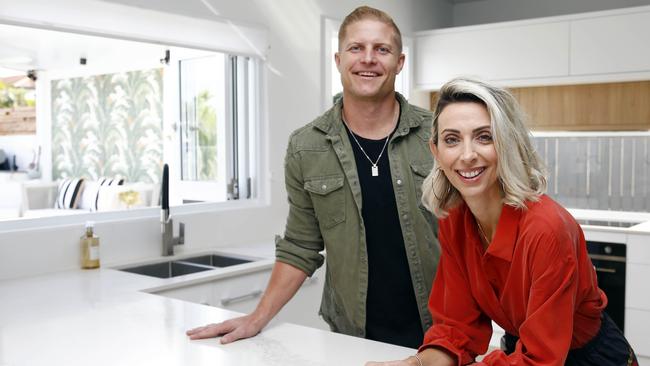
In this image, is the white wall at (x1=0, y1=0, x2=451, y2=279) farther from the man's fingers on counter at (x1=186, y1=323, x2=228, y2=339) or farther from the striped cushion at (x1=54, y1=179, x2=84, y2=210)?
the man's fingers on counter at (x1=186, y1=323, x2=228, y2=339)

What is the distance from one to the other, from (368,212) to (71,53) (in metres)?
4.00

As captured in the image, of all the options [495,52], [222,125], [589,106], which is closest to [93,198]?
[222,125]

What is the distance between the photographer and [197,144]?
4.21 m

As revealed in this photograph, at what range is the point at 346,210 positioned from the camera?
205 cm

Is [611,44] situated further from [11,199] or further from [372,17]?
[11,199]

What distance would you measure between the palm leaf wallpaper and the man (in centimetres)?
341

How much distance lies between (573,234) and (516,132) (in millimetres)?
224

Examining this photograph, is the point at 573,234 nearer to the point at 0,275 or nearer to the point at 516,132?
the point at 516,132

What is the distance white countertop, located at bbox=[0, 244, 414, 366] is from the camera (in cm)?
159

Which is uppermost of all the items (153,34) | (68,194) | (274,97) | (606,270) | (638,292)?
(153,34)

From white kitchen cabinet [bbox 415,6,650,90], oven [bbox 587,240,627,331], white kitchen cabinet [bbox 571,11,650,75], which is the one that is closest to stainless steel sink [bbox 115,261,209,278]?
oven [bbox 587,240,627,331]

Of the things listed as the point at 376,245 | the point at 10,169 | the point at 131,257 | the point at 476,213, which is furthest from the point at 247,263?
the point at 10,169

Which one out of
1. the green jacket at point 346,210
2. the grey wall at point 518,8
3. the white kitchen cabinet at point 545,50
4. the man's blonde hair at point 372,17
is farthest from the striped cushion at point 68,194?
the grey wall at point 518,8

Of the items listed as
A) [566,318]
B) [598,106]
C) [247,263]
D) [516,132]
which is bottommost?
[247,263]
